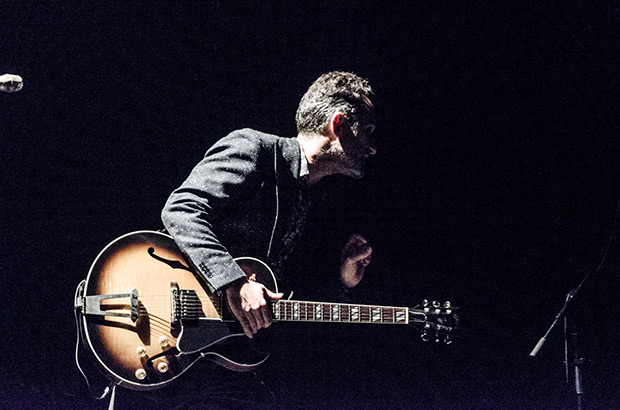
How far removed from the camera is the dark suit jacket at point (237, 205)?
2.19 metres

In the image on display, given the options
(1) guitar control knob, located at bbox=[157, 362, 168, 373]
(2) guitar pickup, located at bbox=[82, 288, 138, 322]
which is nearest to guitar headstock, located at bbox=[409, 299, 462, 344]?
(1) guitar control knob, located at bbox=[157, 362, 168, 373]

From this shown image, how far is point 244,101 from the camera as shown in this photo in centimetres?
306

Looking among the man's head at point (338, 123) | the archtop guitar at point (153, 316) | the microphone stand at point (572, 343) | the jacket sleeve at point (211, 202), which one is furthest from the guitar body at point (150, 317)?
the microphone stand at point (572, 343)

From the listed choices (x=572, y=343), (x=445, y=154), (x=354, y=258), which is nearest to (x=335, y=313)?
(x=354, y=258)

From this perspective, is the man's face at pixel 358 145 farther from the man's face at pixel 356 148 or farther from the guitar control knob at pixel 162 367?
the guitar control knob at pixel 162 367

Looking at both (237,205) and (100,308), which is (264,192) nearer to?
(237,205)

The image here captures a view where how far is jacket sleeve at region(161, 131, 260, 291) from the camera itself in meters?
2.17

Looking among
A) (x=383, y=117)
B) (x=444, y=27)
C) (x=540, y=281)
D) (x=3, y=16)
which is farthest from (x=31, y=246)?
(x=540, y=281)

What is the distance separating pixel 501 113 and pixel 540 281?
0.98 metres

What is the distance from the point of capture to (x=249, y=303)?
2.21 metres

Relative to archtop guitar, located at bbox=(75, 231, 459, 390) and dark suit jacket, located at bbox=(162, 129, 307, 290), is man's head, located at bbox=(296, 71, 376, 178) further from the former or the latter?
archtop guitar, located at bbox=(75, 231, 459, 390)

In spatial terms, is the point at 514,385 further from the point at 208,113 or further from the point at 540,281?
the point at 208,113

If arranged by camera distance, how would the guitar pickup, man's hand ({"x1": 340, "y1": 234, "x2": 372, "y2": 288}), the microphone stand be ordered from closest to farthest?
the guitar pickup < the microphone stand < man's hand ({"x1": 340, "y1": 234, "x2": 372, "y2": 288})

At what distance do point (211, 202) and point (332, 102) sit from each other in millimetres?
781
